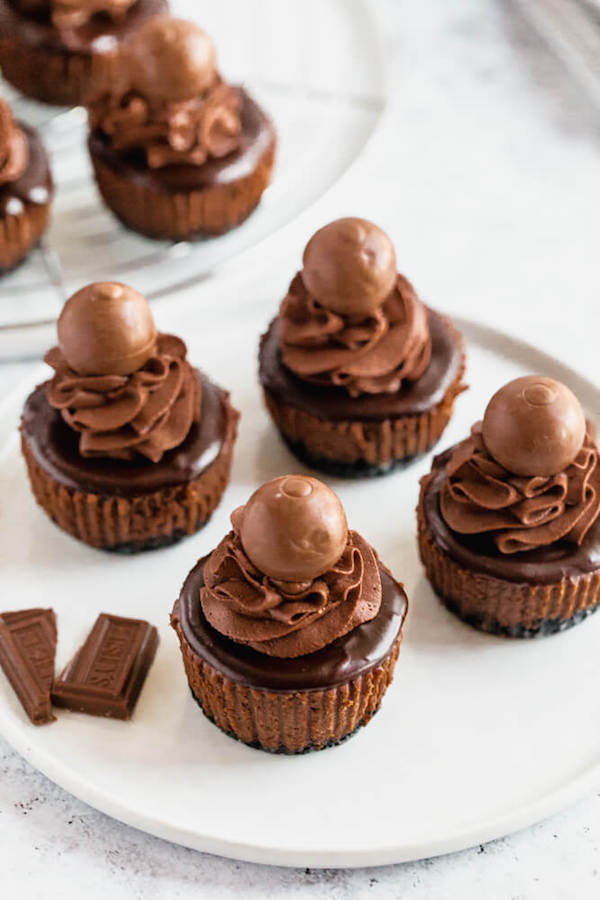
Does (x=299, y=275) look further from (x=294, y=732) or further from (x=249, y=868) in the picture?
(x=249, y=868)

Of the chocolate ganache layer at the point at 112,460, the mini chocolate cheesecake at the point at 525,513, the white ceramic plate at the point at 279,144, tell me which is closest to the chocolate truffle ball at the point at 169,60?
the white ceramic plate at the point at 279,144

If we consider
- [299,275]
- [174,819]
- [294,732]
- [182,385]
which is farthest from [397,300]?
[174,819]

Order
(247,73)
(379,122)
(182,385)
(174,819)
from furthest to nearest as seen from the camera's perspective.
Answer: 1. (247,73)
2. (379,122)
3. (182,385)
4. (174,819)

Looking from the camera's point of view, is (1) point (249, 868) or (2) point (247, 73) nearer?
(1) point (249, 868)

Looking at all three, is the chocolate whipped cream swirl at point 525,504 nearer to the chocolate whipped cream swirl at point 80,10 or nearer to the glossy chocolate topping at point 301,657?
the glossy chocolate topping at point 301,657

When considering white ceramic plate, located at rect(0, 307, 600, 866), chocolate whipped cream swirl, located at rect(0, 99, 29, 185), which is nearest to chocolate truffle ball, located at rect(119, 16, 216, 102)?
chocolate whipped cream swirl, located at rect(0, 99, 29, 185)

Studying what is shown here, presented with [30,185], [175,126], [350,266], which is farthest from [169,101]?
[350,266]
